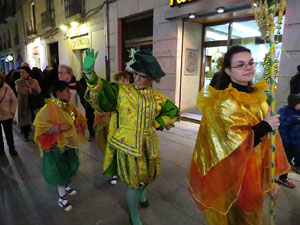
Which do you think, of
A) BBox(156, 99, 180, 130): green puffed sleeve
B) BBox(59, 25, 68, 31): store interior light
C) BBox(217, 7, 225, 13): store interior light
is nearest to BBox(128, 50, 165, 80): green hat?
BBox(156, 99, 180, 130): green puffed sleeve

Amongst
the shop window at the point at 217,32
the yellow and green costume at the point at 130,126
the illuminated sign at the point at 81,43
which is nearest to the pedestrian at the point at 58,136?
the yellow and green costume at the point at 130,126

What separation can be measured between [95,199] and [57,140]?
2.87 feet

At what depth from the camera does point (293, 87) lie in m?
3.20

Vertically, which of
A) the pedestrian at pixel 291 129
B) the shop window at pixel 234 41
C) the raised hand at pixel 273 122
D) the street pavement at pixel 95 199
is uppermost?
the shop window at pixel 234 41

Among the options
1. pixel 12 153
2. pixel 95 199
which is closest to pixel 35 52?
pixel 12 153

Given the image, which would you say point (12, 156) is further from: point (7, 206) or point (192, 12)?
point (192, 12)

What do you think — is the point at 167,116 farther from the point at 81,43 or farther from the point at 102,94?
the point at 81,43

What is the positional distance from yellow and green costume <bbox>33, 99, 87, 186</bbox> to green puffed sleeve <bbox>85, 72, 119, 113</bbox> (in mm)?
621

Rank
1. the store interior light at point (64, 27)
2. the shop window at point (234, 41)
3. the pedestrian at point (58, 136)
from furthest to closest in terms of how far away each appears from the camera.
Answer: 1. the store interior light at point (64, 27)
2. the shop window at point (234, 41)
3. the pedestrian at point (58, 136)

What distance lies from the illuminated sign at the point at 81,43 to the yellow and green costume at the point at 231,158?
9442 millimetres

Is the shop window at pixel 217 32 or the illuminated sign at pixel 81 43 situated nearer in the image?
the shop window at pixel 217 32

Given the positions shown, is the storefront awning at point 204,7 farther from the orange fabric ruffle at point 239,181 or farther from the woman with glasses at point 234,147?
the orange fabric ruffle at point 239,181

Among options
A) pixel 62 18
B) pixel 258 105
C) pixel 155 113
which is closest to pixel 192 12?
pixel 155 113

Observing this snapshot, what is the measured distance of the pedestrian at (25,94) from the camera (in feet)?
14.6
